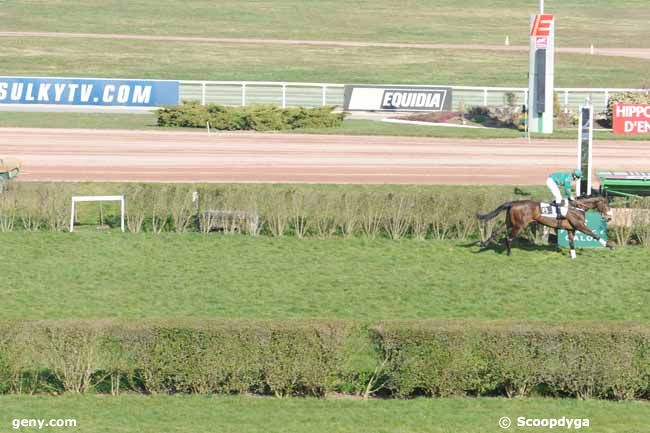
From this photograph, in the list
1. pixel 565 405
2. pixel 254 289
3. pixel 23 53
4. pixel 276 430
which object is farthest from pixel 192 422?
pixel 23 53

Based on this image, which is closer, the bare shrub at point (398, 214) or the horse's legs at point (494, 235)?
the horse's legs at point (494, 235)

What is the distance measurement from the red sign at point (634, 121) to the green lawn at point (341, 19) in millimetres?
30358

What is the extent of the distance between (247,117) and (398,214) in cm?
1771

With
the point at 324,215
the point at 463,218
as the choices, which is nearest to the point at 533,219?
the point at 463,218

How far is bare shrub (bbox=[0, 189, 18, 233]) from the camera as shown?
21500 mm

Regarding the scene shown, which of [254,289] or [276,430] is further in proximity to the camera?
[254,289]

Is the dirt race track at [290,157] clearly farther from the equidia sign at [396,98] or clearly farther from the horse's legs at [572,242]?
the horse's legs at [572,242]

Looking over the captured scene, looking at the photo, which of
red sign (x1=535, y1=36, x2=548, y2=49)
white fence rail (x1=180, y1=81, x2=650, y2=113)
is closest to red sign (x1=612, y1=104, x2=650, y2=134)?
red sign (x1=535, y1=36, x2=548, y2=49)

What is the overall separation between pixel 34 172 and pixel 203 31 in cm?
4158

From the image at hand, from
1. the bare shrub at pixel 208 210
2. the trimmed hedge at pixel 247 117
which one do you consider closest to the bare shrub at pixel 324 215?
the bare shrub at pixel 208 210

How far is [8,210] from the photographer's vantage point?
2155cm

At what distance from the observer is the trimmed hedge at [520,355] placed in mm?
12641

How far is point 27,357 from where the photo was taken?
41.9 ft

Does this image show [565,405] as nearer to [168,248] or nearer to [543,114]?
[168,248]
